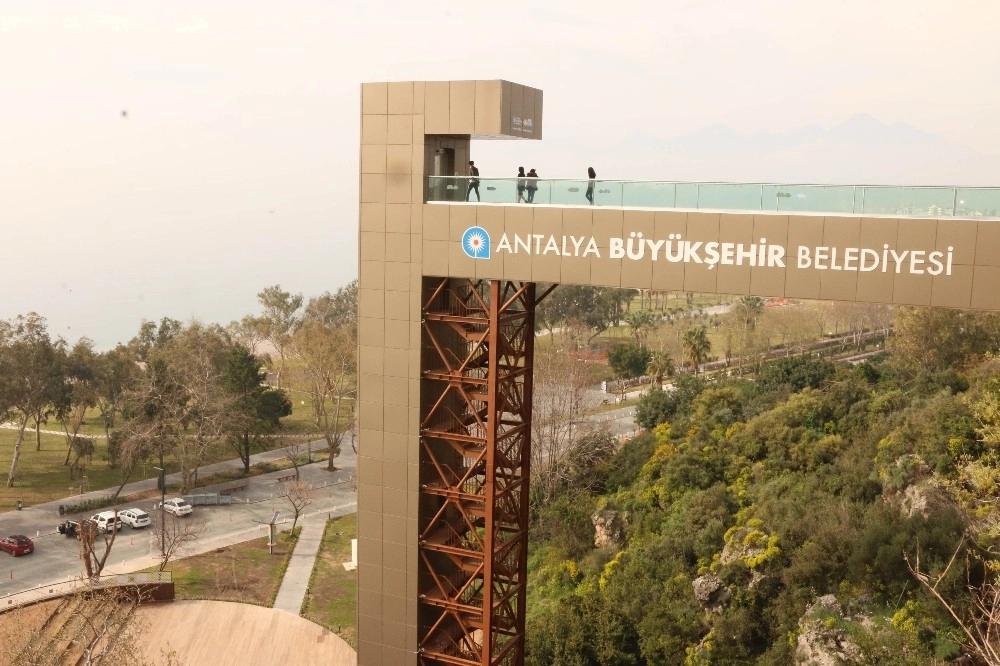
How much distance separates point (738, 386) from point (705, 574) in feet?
44.0

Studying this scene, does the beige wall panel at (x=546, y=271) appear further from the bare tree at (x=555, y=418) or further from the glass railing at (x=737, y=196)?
the bare tree at (x=555, y=418)

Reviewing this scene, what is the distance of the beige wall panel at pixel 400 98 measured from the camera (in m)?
16.7

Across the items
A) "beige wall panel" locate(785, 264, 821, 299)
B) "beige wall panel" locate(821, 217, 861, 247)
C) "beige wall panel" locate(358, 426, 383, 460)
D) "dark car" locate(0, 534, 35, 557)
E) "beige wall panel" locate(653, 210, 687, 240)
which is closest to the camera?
"beige wall panel" locate(821, 217, 861, 247)

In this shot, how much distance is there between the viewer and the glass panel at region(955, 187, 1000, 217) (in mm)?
13109

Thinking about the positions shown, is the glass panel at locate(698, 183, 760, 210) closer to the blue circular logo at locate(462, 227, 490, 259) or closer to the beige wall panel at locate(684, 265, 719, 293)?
the beige wall panel at locate(684, 265, 719, 293)

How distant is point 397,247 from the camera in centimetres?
1714

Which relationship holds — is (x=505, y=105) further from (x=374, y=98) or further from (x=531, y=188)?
(x=374, y=98)

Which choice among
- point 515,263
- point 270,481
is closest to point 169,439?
point 270,481

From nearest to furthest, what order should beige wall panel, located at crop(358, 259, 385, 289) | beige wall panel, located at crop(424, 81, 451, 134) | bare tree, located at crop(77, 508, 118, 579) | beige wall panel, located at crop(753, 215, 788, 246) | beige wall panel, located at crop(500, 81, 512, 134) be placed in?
beige wall panel, located at crop(753, 215, 788, 246) → beige wall panel, located at crop(500, 81, 512, 134) → beige wall panel, located at crop(424, 81, 451, 134) → beige wall panel, located at crop(358, 259, 385, 289) → bare tree, located at crop(77, 508, 118, 579)

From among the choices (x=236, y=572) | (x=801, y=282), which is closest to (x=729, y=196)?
(x=801, y=282)

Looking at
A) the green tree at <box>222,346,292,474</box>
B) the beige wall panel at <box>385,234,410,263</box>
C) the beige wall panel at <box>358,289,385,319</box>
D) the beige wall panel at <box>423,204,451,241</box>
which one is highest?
the beige wall panel at <box>423,204,451,241</box>

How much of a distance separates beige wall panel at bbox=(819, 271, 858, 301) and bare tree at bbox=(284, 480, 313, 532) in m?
31.7

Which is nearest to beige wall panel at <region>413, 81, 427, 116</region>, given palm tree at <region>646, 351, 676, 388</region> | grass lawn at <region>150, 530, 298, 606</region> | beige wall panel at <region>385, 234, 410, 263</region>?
beige wall panel at <region>385, 234, 410, 263</region>

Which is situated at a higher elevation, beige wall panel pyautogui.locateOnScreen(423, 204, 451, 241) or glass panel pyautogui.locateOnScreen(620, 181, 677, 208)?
glass panel pyautogui.locateOnScreen(620, 181, 677, 208)
